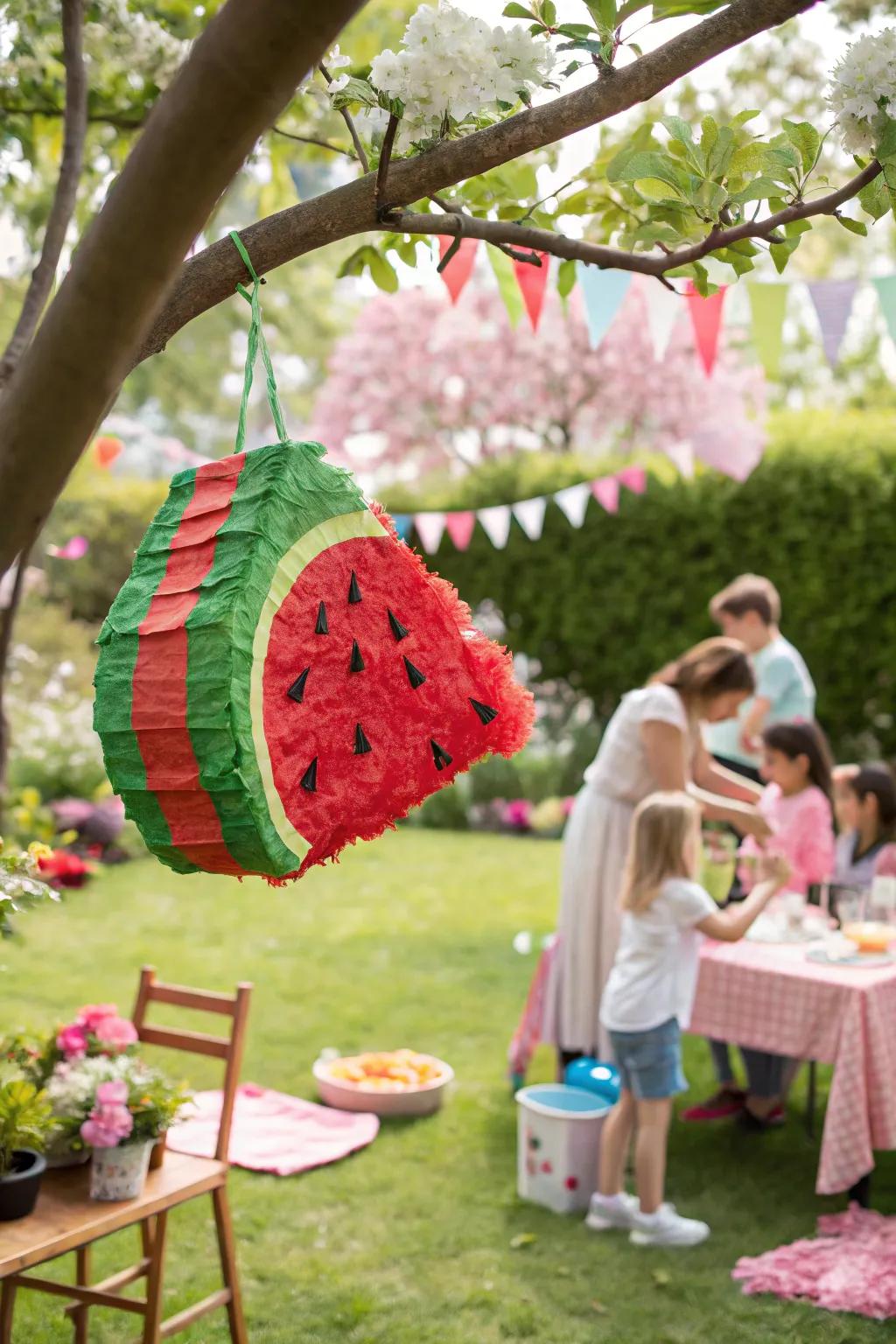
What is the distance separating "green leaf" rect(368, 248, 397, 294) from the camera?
2125mm

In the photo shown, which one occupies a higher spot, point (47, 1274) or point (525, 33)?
point (525, 33)

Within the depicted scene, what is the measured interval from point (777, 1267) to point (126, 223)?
123 inches

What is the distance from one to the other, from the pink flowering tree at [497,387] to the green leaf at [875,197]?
35.9 ft

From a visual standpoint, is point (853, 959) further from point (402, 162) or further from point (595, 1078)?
point (402, 162)

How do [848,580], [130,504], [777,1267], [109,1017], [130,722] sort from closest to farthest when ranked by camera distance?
[130,722]
[109,1017]
[777,1267]
[848,580]
[130,504]

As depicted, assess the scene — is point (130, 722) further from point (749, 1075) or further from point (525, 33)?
point (749, 1075)

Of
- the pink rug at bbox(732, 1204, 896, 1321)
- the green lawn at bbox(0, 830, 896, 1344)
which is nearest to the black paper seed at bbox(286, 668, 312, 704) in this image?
the green lawn at bbox(0, 830, 896, 1344)

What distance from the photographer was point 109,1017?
2.77m

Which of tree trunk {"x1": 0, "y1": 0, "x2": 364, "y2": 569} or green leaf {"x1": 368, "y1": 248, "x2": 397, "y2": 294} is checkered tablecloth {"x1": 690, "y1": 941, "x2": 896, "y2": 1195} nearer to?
green leaf {"x1": 368, "y1": 248, "x2": 397, "y2": 294}

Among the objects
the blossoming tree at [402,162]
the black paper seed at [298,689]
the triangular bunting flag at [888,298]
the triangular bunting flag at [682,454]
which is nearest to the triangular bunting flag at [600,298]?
the triangular bunting flag at [888,298]

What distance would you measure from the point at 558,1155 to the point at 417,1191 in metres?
0.44

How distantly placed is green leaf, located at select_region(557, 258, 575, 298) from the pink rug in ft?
7.77

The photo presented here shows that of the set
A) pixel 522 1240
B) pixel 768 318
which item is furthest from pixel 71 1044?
pixel 768 318

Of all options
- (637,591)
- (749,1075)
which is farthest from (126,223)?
(637,591)
